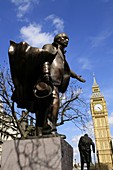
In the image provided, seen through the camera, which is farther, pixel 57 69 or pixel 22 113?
pixel 22 113

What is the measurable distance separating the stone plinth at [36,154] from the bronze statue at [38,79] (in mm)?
272

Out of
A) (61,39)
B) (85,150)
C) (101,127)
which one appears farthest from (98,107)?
(61,39)

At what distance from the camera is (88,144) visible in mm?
9383

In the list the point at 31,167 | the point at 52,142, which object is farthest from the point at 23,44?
the point at 31,167

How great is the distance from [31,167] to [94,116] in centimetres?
9291

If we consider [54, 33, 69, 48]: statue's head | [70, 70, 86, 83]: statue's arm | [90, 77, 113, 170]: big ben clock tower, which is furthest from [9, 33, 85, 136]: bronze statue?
[90, 77, 113, 170]: big ben clock tower

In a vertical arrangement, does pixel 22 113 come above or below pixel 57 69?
above

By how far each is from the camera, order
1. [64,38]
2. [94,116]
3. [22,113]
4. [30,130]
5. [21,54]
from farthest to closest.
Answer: [94,116] < [22,113] < [30,130] < [64,38] < [21,54]

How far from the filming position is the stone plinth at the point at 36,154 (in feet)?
9.42

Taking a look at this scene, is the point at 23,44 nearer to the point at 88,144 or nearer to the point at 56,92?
the point at 56,92

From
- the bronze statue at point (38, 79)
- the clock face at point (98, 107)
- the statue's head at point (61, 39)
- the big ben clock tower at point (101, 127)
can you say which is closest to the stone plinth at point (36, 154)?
the bronze statue at point (38, 79)

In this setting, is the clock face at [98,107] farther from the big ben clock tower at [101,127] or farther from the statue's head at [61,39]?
the statue's head at [61,39]

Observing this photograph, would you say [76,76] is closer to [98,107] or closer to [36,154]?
[36,154]

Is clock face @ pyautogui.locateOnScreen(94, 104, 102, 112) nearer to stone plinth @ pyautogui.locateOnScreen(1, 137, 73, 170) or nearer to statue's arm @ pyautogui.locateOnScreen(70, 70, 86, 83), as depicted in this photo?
statue's arm @ pyautogui.locateOnScreen(70, 70, 86, 83)
